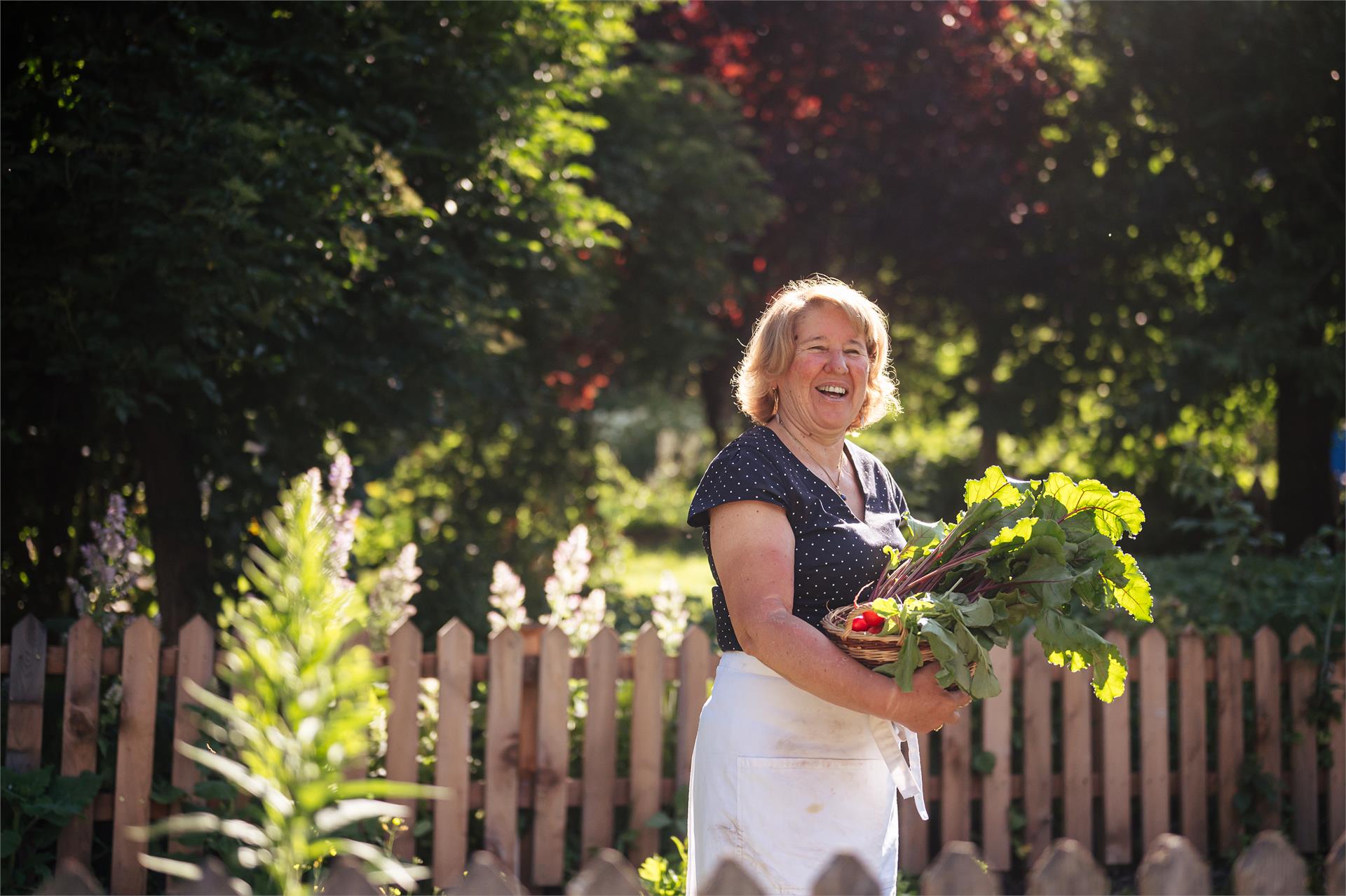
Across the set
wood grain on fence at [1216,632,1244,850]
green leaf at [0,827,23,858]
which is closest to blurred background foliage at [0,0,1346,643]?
wood grain on fence at [1216,632,1244,850]

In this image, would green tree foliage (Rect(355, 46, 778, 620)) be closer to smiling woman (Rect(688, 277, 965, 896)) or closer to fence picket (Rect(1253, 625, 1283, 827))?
fence picket (Rect(1253, 625, 1283, 827))

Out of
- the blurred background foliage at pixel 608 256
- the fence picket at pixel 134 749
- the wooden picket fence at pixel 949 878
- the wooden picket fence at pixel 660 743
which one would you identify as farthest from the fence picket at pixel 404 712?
the wooden picket fence at pixel 949 878

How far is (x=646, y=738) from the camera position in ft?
14.1

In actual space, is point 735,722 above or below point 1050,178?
below

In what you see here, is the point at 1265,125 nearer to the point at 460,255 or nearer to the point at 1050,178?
the point at 1050,178

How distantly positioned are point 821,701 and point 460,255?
364cm

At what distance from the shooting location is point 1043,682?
180 inches

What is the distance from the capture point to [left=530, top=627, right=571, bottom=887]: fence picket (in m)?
4.19

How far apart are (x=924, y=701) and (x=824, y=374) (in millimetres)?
716

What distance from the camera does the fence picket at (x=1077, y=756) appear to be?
466cm

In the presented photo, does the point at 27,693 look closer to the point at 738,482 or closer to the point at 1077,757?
the point at 738,482

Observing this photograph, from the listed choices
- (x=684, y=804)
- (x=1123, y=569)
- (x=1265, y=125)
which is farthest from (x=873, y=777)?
(x=1265, y=125)

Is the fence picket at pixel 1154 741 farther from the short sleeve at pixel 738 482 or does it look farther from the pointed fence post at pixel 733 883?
the pointed fence post at pixel 733 883

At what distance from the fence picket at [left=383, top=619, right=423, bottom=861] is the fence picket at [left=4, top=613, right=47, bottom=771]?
1.13 meters
